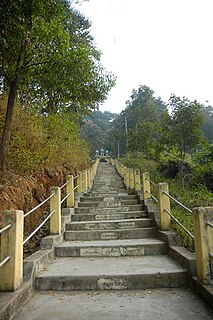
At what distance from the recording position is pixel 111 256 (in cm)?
461

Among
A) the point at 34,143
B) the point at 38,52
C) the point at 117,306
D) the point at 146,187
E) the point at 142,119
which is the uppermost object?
the point at 142,119

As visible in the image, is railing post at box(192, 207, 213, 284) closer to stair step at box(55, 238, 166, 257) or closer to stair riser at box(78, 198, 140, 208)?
stair step at box(55, 238, 166, 257)

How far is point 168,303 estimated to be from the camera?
9.62 feet

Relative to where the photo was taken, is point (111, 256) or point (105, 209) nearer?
point (111, 256)

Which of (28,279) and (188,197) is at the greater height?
(188,197)

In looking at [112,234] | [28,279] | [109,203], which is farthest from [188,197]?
[28,279]

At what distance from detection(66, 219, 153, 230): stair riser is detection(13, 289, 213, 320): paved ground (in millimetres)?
2516

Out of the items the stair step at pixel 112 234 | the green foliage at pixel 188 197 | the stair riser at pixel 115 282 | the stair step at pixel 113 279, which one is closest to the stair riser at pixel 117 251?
the green foliage at pixel 188 197

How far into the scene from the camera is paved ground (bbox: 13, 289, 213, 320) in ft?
8.67

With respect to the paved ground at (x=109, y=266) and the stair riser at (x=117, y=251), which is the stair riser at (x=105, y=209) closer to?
the stair riser at (x=117, y=251)

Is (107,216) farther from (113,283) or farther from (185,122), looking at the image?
(185,122)

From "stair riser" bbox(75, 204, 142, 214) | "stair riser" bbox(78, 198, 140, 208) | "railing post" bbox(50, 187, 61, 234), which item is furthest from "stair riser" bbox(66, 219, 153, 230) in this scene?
"stair riser" bbox(78, 198, 140, 208)

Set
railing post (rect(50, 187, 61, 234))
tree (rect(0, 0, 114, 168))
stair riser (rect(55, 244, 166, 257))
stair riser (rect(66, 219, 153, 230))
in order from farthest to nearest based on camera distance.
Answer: stair riser (rect(66, 219, 153, 230))
railing post (rect(50, 187, 61, 234))
tree (rect(0, 0, 114, 168))
stair riser (rect(55, 244, 166, 257))

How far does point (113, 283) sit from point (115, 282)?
0.03 meters
